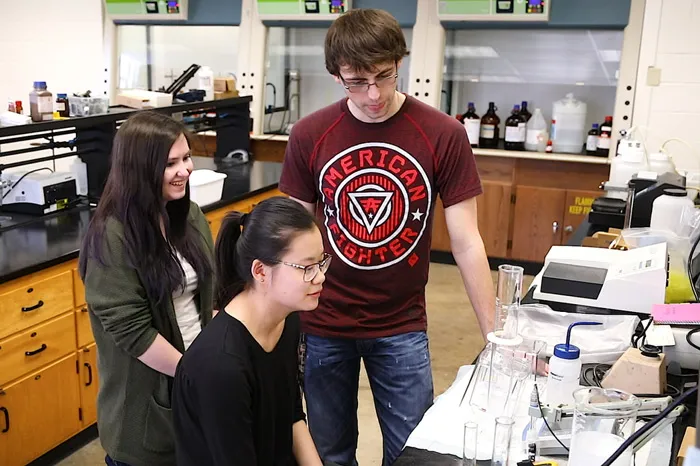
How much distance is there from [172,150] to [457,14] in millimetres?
3253

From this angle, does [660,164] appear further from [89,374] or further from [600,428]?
[89,374]

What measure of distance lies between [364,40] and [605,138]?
3.35m

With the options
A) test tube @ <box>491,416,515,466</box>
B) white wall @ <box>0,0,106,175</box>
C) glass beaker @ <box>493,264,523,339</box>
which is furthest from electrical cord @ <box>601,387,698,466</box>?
white wall @ <box>0,0,106,175</box>

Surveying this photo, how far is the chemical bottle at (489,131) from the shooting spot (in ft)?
15.8

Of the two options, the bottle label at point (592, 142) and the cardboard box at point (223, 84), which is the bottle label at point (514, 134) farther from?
the cardboard box at point (223, 84)

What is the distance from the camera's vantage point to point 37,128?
264 centimetres

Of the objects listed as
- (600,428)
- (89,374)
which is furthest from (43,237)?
(600,428)

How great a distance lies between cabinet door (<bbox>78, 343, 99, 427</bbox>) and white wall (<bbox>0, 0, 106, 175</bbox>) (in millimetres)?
3430

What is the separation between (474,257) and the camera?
1.70 m

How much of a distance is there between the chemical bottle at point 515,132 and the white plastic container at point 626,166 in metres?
1.27

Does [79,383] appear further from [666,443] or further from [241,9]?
→ [241,9]

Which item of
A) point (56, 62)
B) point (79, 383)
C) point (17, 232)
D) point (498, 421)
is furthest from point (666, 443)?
point (56, 62)

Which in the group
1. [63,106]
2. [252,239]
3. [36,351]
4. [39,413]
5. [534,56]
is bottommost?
[39,413]

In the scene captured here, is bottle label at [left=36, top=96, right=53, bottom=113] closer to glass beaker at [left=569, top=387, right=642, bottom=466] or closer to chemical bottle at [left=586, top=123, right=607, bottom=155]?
glass beaker at [left=569, top=387, right=642, bottom=466]
